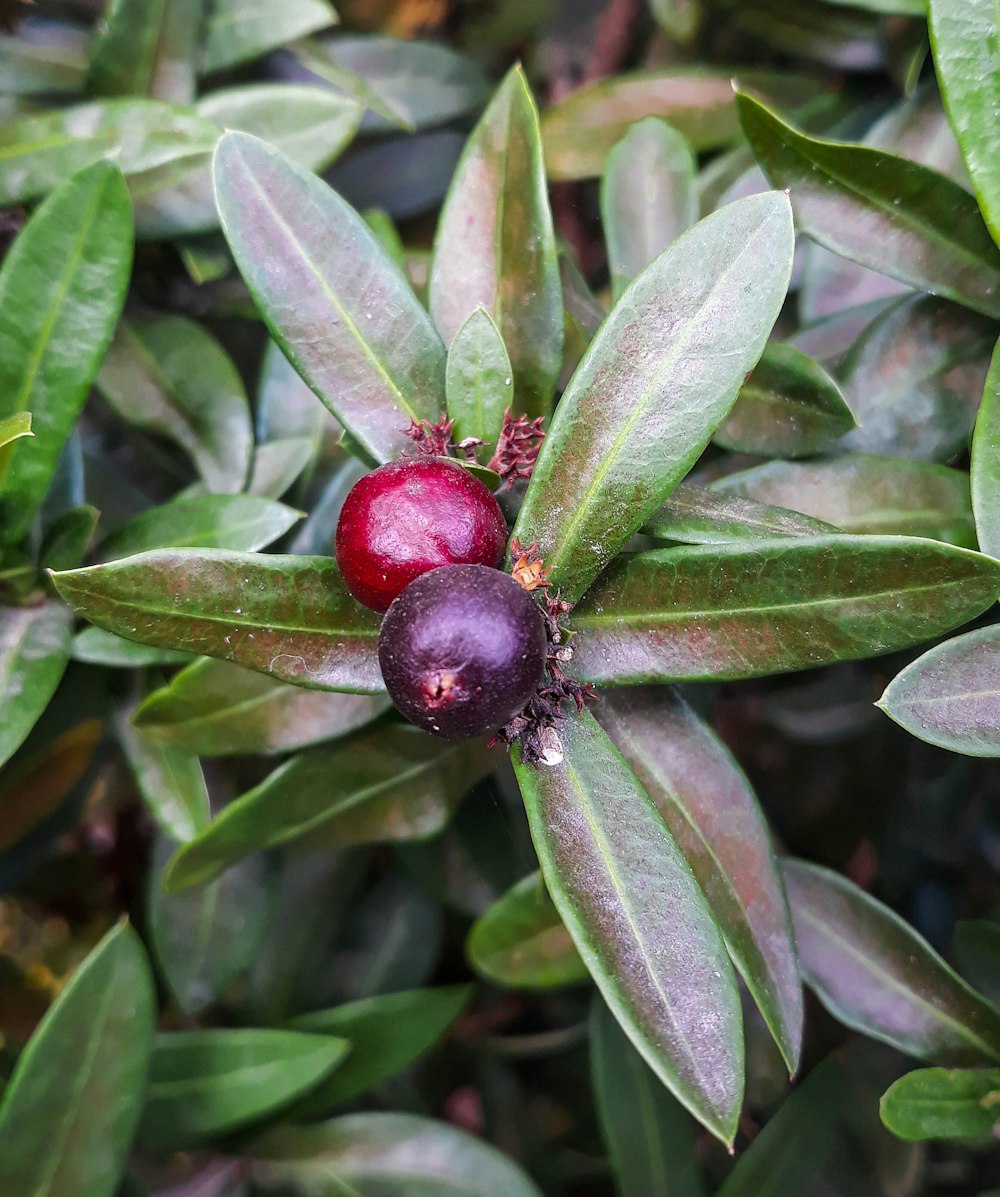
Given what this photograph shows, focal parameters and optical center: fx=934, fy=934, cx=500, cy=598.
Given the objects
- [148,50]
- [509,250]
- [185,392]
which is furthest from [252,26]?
[509,250]

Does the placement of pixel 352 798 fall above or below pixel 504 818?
above

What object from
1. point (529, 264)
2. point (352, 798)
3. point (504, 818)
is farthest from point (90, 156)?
point (504, 818)

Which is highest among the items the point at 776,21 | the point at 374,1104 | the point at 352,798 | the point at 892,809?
the point at 776,21

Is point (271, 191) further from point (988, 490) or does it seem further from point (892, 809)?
point (892, 809)

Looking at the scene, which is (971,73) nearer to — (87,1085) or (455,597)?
(455,597)

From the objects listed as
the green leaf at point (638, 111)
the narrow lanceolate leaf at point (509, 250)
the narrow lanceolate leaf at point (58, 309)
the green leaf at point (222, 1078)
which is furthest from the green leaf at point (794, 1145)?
the green leaf at point (638, 111)

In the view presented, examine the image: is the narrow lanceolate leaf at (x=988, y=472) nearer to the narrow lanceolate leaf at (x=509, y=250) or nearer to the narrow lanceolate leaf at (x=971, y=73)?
the narrow lanceolate leaf at (x=971, y=73)
